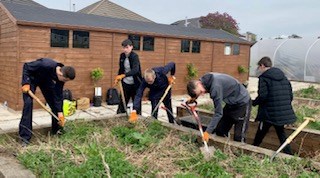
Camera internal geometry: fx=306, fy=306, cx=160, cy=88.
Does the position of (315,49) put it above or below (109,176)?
above

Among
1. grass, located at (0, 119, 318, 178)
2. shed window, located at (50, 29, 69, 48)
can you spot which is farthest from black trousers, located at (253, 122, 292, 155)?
shed window, located at (50, 29, 69, 48)

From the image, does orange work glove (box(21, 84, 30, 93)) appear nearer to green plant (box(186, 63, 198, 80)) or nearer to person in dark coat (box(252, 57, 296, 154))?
person in dark coat (box(252, 57, 296, 154))

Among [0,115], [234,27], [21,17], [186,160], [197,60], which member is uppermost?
[234,27]

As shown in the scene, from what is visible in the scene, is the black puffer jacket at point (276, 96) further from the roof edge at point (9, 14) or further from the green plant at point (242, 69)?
the green plant at point (242, 69)

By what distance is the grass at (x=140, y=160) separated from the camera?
242cm

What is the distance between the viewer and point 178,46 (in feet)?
34.8

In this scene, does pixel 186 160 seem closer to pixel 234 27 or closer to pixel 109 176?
pixel 109 176

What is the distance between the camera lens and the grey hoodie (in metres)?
3.15

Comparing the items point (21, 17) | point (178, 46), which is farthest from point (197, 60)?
point (21, 17)

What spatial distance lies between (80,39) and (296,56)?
1389 centimetres

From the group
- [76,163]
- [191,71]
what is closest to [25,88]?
[76,163]

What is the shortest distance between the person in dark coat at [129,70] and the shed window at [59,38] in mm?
2910

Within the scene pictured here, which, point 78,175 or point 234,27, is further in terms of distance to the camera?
point 234,27

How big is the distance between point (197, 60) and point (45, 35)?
5.76 m
